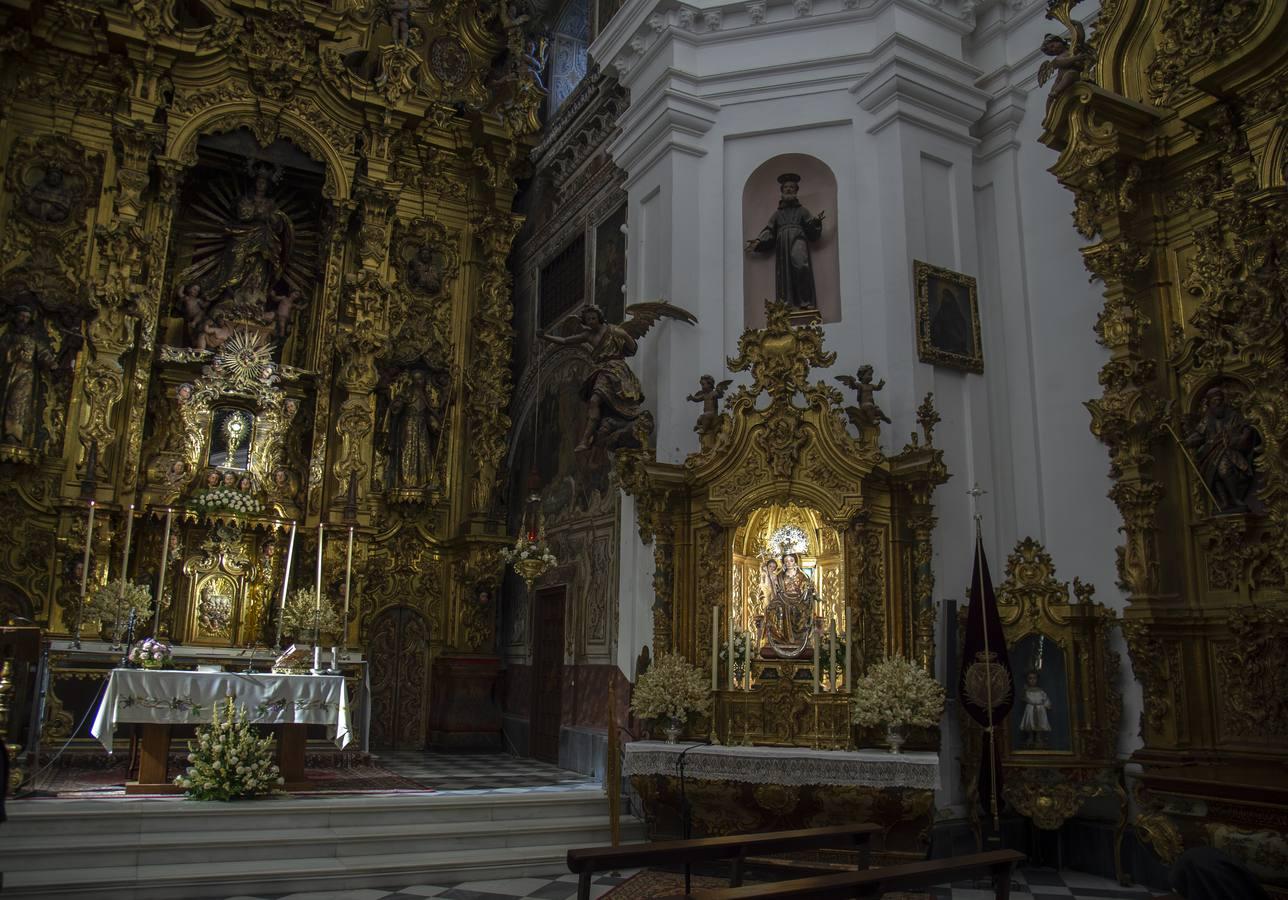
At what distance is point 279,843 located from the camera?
7.80 meters

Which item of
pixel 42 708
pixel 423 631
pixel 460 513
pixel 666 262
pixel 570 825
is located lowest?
→ pixel 570 825


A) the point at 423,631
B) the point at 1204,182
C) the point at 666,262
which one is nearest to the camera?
the point at 1204,182

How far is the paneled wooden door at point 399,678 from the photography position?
45.5 feet

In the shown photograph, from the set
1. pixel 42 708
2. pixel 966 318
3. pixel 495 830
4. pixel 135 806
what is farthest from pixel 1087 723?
pixel 42 708

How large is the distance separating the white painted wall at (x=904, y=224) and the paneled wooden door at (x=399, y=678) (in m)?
4.76

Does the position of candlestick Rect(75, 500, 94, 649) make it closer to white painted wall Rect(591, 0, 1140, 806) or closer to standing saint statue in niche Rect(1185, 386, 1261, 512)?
white painted wall Rect(591, 0, 1140, 806)

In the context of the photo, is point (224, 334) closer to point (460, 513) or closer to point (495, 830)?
point (460, 513)

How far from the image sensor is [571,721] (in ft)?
40.3

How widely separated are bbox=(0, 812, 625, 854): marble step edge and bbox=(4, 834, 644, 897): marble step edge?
144mm

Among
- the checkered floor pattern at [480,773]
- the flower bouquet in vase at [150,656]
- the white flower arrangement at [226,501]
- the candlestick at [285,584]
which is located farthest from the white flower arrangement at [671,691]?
the white flower arrangement at [226,501]

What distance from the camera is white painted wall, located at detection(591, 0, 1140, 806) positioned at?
381 inches

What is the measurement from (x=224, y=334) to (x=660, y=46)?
721 centimetres

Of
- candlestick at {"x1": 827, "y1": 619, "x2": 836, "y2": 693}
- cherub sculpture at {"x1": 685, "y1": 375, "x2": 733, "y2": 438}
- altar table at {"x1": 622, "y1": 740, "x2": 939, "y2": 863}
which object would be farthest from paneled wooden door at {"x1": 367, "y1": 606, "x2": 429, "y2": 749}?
candlestick at {"x1": 827, "y1": 619, "x2": 836, "y2": 693}

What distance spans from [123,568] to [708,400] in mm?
7559
